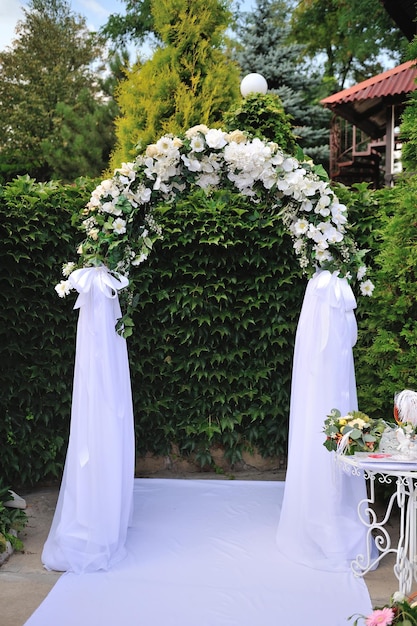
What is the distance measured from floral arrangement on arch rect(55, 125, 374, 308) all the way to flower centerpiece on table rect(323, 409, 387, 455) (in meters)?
1.07

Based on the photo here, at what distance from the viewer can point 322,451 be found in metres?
3.73

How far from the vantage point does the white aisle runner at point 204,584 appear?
3041 mm

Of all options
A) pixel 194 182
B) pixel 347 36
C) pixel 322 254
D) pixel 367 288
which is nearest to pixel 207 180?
pixel 194 182

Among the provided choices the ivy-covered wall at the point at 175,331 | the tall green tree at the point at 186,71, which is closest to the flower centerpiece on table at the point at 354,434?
the ivy-covered wall at the point at 175,331

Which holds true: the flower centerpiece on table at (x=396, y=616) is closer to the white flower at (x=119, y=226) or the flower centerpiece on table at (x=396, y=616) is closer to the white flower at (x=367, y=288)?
the white flower at (x=367, y=288)

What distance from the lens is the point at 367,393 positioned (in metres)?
4.38

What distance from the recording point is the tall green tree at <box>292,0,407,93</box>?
15711 mm

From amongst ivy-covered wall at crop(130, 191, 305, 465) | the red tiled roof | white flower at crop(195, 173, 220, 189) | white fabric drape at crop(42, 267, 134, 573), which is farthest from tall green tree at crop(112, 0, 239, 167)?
the red tiled roof

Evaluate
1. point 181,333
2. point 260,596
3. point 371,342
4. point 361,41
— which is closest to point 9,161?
point 361,41

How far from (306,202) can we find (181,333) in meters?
1.85

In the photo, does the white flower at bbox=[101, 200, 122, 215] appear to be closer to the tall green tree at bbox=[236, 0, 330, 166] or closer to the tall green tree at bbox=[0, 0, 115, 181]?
the tall green tree at bbox=[236, 0, 330, 166]

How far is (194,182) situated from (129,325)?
1049 mm

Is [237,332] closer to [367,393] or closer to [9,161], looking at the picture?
[367,393]

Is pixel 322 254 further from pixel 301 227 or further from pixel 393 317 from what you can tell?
pixel 393 317
